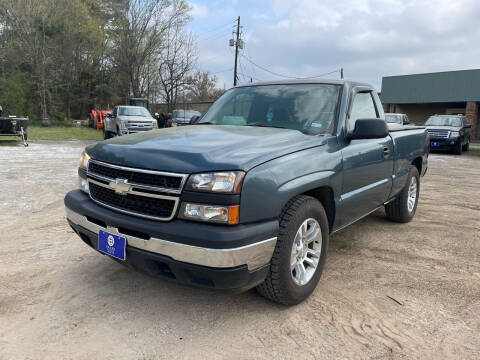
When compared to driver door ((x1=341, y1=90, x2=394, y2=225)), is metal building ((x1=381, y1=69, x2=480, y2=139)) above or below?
above

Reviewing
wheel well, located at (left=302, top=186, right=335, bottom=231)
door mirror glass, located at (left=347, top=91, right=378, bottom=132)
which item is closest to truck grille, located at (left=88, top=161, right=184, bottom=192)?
wheel well, located at (left=302, top=186, right=335, bottom=231)

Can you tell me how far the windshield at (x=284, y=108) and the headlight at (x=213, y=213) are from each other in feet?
4.40

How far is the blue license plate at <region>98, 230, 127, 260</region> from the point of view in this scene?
96.7 inches

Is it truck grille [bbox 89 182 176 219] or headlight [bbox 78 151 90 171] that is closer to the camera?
truck grille [bbox 89 182 176 219]

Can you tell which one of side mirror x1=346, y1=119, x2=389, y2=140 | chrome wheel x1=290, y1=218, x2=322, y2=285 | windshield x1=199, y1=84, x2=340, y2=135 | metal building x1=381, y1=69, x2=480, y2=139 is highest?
metal building x1=381, y1=69, x2=480, y2=139

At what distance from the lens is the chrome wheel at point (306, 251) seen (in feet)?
8.89

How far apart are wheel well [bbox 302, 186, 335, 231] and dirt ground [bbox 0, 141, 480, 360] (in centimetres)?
59

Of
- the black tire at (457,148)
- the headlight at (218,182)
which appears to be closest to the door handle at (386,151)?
the headlight at (218,182)

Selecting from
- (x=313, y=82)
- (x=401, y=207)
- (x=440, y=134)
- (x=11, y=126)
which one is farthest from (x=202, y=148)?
(x=440, y=134)

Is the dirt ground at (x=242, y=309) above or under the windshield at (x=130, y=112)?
under

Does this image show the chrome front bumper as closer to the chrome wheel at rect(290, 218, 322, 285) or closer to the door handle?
the chrome wheel at rect(290, 218, 322, 285)

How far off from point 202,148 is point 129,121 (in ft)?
49.9

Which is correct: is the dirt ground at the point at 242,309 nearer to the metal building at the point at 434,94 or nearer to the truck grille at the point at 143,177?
the truck grille at the point at 143,177

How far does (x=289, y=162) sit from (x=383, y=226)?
2978 millimetres
